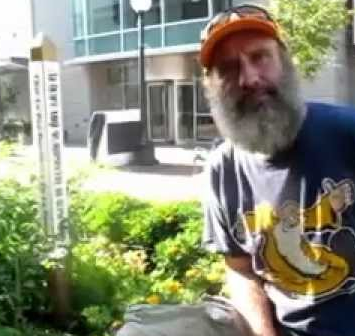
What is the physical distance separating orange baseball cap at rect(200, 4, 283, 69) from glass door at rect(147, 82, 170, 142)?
27258mm

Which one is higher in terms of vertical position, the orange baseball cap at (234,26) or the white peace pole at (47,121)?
the orange baseball cap at (234,26)

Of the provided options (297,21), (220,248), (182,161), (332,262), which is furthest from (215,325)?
(182,161)

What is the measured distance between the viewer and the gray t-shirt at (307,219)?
6.75ft

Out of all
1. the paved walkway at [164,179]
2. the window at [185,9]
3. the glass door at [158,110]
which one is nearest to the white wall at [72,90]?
the glass door at [158,110]

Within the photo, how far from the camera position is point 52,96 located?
17.6 ft

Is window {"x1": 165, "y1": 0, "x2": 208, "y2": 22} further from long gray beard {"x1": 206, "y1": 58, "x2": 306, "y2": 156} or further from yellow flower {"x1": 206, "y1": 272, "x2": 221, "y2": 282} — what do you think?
long gray beard {"x1": 206, "y1": 58, "x2": 306, "y2": 156}

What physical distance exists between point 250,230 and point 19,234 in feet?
9.52

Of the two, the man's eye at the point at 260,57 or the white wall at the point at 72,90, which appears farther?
the white wall at the point at 72,90

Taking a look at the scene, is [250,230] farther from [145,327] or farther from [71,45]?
[71,45]

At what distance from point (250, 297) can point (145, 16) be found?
85.6 feet

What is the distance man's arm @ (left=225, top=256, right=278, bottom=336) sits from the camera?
2223 millimetres

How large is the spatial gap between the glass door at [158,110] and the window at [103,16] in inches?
102

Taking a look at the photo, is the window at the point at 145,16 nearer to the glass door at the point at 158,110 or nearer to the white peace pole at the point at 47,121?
the glass door at the point at 158,110

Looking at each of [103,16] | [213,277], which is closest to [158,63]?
[103,16]
